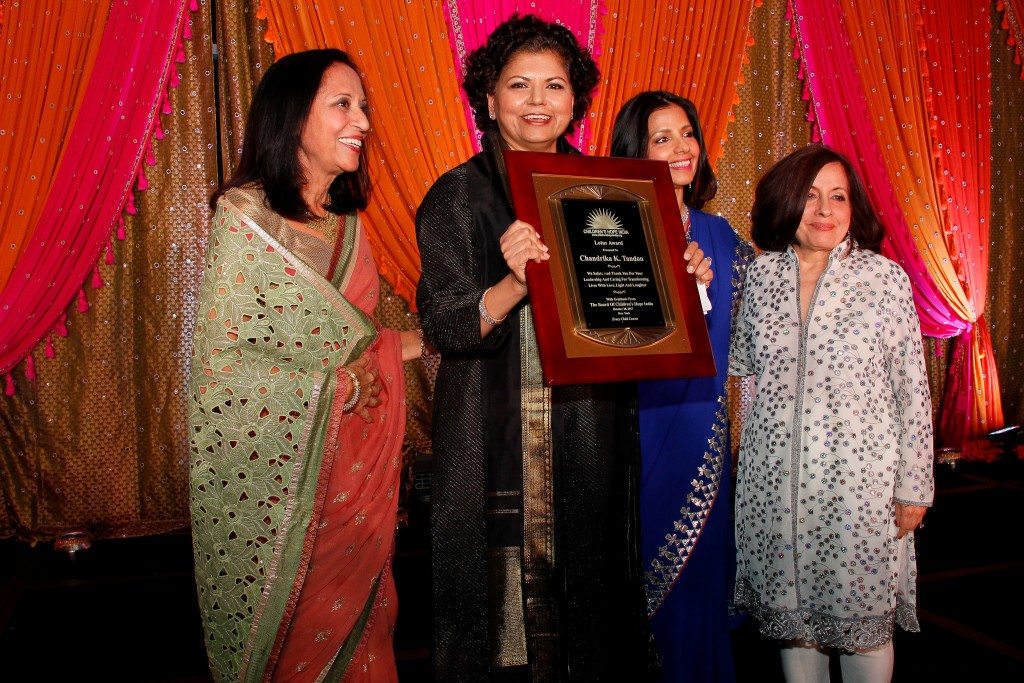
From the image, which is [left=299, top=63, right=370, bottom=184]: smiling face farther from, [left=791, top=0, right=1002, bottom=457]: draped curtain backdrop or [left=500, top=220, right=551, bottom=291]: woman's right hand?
[left=791, top=0, right=1002, bottom=457]: draped curtain backdrop

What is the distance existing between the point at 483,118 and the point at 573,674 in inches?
53.1

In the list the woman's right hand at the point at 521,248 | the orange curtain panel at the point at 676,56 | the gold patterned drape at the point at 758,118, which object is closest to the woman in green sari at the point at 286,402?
the woman's right hand at the point at 521,248

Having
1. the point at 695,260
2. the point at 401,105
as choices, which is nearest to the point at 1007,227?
the point at 401,105

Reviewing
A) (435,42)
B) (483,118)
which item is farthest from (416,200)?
(483,118)

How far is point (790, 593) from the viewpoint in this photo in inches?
78.2

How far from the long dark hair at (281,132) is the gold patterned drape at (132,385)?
98.2 inches

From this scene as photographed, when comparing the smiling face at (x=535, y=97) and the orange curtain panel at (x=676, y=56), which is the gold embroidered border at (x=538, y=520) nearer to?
the smiling face at (x=535, y=97)

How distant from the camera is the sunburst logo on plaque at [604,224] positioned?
1.53m

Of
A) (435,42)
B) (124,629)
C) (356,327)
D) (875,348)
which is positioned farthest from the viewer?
(435,42)

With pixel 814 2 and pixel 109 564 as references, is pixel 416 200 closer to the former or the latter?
pixel 109 564

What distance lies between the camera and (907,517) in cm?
195

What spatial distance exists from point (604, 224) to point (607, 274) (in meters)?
0.12

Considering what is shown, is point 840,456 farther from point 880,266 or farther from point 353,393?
point 353,393

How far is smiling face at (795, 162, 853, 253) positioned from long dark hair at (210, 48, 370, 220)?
1372 millimetres
